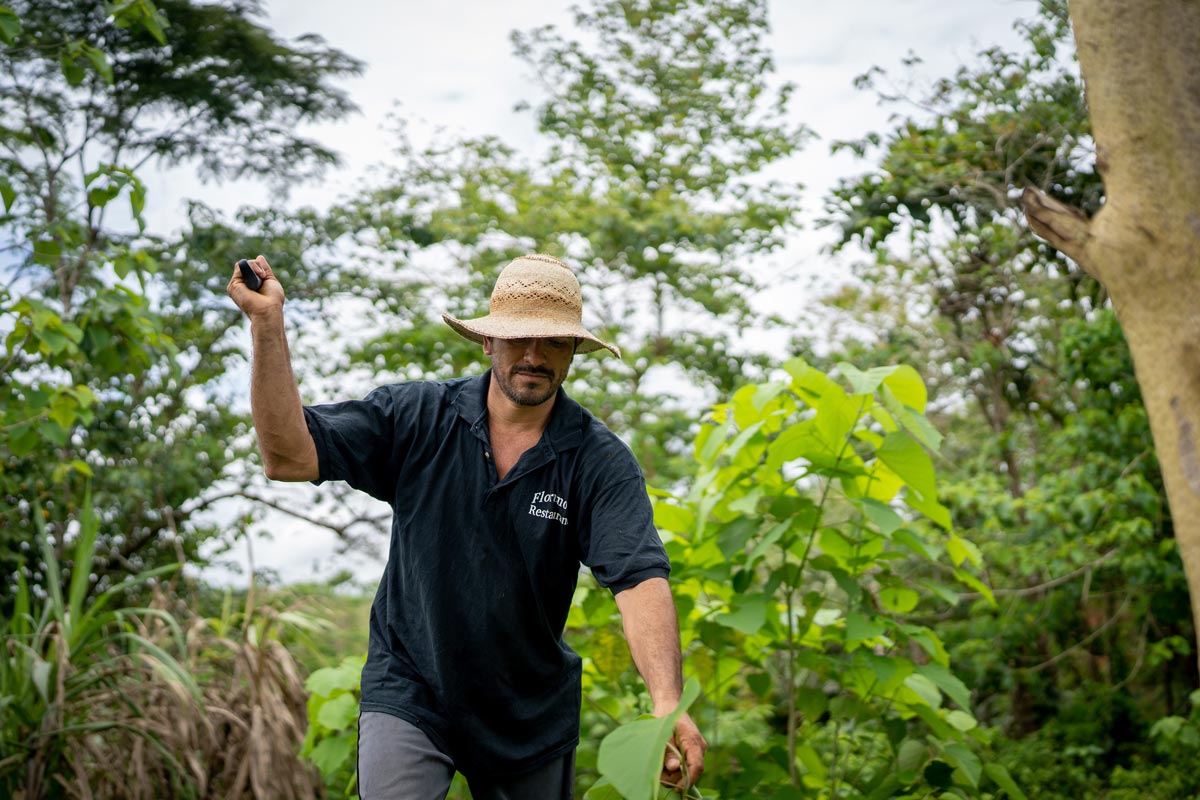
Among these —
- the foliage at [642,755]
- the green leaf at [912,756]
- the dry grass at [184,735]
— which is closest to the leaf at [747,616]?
the green leaf at [912,756]

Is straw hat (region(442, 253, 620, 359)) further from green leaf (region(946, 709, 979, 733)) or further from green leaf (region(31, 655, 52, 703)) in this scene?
green leaf (region(31, 655, 52, 703))

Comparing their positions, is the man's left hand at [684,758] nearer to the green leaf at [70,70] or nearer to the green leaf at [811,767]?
the green leaf at [811,767]

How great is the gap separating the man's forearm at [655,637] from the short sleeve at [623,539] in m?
0.03

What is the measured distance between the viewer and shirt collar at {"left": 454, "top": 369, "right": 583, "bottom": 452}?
8.69ft

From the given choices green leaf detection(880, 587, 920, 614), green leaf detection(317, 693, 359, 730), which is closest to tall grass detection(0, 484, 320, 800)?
green leaf detection(317, 693, 359, 730)

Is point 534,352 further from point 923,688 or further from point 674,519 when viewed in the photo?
point 923,688

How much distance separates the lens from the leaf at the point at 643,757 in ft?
5.74

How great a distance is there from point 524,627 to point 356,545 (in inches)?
344

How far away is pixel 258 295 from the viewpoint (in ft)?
6.99

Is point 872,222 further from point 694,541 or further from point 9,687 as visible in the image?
point 9,687

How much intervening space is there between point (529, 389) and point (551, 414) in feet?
0.48

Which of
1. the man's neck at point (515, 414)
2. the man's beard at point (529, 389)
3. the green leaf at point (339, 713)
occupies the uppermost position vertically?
the man's beard at point (529, 389)

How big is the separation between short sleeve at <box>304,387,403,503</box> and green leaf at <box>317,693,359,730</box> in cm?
97

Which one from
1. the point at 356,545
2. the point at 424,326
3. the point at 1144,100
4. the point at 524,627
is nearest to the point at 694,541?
the point at 524,627
